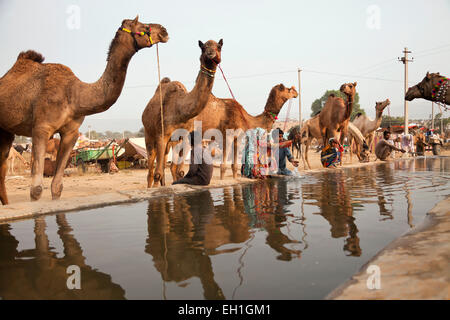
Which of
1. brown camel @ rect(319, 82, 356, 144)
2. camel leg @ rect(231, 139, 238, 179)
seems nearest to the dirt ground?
camel leg @ rect(231, 139, 238, 179)

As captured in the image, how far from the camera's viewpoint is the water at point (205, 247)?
7.04ft

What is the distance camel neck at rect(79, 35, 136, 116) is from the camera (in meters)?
6.09

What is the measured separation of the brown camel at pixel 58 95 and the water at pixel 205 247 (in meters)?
1.70

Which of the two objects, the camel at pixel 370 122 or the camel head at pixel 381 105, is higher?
the camel head at pixel 381 105

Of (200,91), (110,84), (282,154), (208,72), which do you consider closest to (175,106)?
(200,91)

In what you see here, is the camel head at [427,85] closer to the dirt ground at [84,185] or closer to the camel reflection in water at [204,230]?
the camel reflection in water at [204,230]

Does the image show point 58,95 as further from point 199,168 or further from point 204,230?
point 204,230

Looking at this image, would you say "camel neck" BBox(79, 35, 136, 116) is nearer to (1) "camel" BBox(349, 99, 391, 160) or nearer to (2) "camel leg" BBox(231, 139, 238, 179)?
(2) "camel leg" BBox(231, 139, 238, 179)

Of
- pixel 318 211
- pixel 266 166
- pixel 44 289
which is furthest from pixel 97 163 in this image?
pixel 44 289

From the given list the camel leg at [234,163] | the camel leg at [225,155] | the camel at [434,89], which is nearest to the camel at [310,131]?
the camel leg at [234,163]

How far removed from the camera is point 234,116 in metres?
10.3

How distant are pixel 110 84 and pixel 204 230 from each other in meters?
3.62

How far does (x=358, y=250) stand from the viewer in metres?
2.77

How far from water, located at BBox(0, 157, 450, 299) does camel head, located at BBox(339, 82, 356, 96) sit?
878 cm
